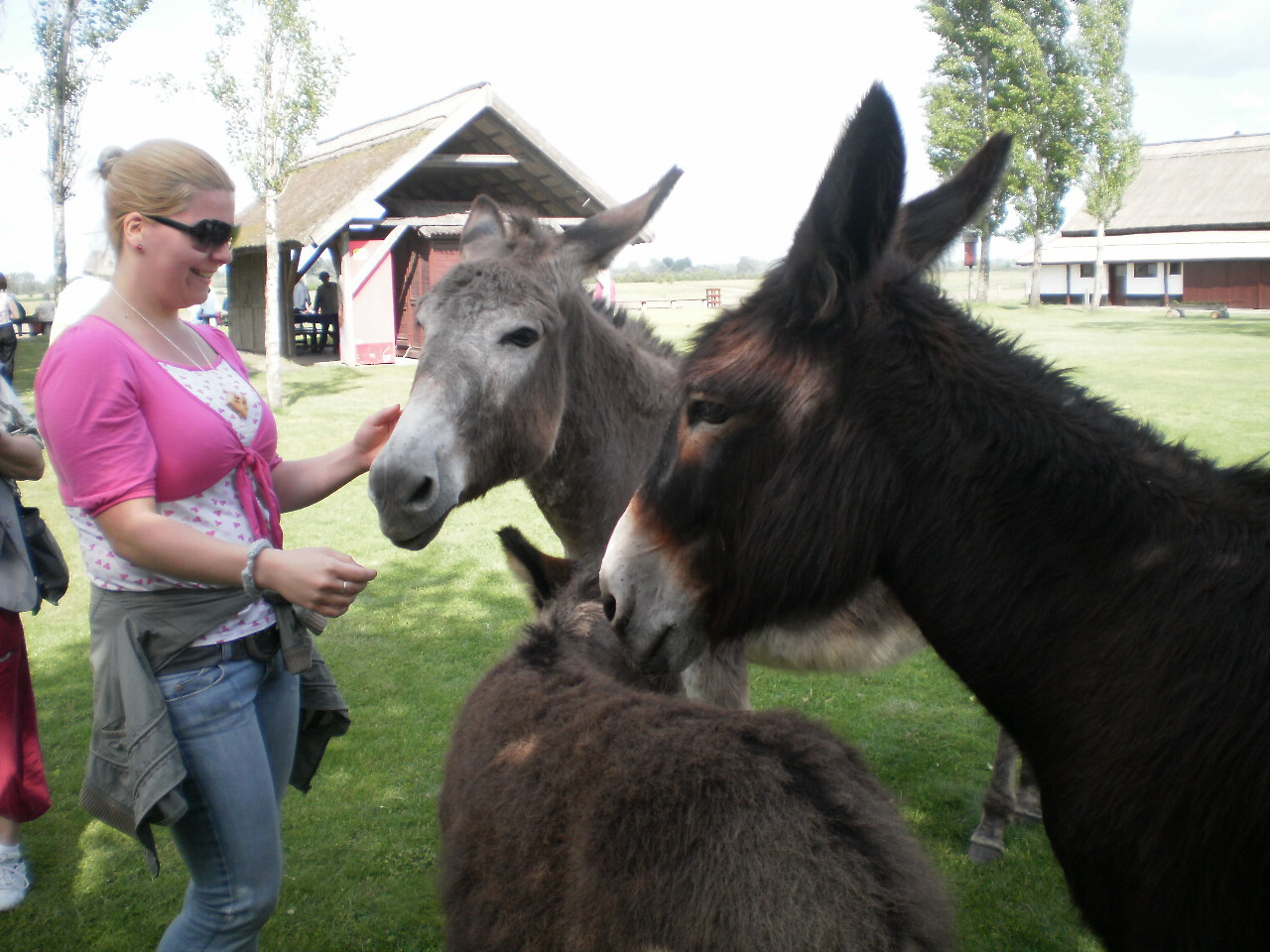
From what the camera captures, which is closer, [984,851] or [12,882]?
[12,882]

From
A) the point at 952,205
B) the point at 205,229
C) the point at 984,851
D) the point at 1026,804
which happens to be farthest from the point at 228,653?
the point at 1026,804

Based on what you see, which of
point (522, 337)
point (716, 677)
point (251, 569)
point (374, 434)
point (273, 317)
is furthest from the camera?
point (273, 317)

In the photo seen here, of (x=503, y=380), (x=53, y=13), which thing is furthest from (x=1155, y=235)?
(x=503, y=380)

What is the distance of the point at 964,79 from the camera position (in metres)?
36.4

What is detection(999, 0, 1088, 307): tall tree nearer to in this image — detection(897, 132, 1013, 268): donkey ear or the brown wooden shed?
the brown wooden shed

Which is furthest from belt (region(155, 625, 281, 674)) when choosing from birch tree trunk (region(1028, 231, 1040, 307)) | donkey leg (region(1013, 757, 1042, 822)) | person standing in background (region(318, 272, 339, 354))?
birch tree trunk (region(1028, 231, 1040, 307))

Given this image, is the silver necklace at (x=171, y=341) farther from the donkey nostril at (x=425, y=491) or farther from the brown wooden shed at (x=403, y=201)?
the brown wooden shed at (x=403, y=201)

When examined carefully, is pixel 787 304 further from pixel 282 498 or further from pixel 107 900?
pixel 107 900

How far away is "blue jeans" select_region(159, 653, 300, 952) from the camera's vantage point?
84.6 inches

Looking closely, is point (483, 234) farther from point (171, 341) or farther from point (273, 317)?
point (273, 317)

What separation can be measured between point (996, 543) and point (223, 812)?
6.38 ft

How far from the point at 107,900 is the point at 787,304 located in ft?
13.2

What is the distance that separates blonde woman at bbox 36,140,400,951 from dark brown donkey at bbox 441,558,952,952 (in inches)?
23.8

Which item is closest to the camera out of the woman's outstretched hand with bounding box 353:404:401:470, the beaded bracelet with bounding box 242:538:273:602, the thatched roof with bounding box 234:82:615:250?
the beaded bracelet with bounding box 242:538:273:602
